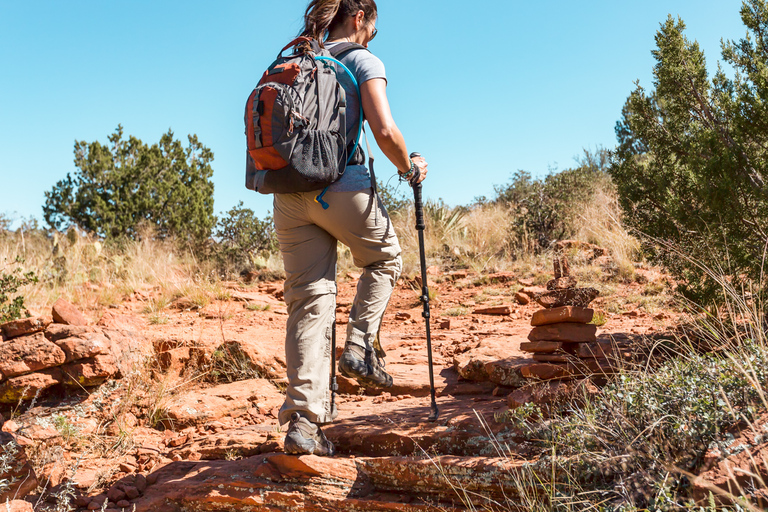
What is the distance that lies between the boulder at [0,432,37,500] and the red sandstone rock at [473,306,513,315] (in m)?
5.16

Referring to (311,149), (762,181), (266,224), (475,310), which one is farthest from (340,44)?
(266,224)

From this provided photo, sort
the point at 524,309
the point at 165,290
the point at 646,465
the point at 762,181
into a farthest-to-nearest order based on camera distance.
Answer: the point at 165,290
the point at 524,309
the point at 762,181
the point at 646,465

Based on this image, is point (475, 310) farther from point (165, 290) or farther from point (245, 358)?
point (165, 290)

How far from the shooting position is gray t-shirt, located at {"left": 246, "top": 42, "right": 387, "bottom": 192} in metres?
3.02

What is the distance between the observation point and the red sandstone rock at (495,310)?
7.23 meters

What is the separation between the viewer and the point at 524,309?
739 cm

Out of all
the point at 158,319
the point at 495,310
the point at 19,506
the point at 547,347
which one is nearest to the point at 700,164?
Result: the point at 547,347

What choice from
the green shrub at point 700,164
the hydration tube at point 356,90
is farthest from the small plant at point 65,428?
the green shrub at point 700,164

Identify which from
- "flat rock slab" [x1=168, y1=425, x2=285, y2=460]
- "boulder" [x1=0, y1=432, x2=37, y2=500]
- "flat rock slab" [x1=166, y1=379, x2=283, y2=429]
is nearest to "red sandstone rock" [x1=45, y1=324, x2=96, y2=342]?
"flat rock slab" [x1=166, y1=379, x2=283, y2=429]

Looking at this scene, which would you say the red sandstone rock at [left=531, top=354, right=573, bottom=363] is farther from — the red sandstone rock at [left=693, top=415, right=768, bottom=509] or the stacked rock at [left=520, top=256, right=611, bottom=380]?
A: the red sandstone rock at [left=693, top=415, right=768, bottom=509]

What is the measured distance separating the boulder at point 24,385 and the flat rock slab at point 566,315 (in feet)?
13.0

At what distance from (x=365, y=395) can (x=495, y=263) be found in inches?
237

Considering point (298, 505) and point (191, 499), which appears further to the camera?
point (191, 499)

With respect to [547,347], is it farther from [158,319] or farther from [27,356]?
[158,319]
